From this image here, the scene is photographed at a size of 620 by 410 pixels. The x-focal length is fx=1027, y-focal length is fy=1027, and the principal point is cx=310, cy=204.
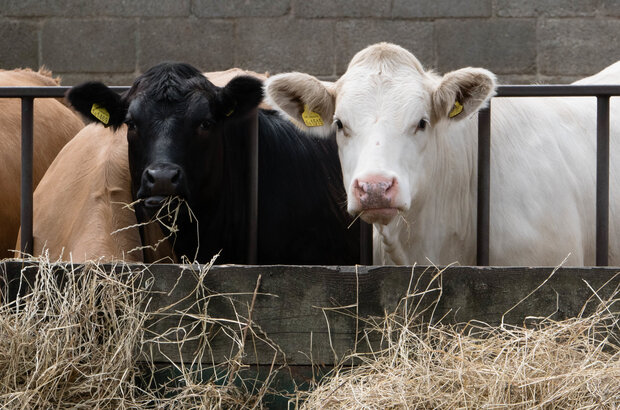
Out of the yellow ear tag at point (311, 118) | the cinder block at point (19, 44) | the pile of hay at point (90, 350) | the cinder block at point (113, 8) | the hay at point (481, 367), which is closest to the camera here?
the hay at point (481, 367)

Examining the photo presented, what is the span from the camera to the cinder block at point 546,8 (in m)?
7.09

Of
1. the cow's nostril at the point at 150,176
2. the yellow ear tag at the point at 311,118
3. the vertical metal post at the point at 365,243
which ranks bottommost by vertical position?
the vertical metal post at the point at 365,243

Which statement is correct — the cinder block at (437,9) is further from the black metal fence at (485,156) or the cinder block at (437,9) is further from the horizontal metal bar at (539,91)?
the horizontal metal bar at (539,91)

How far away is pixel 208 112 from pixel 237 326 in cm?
111

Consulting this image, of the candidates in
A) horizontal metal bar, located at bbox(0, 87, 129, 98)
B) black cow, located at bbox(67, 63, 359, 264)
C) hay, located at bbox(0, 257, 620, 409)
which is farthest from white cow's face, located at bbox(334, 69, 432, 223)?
horizontal metal bar, located at bbox(0, 87, 129, 98)

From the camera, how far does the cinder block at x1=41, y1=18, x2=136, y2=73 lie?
7.26 meters

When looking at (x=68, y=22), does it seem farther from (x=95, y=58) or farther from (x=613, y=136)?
(x=613, y=136)

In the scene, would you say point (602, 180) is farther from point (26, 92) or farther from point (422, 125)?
point (26, 92)

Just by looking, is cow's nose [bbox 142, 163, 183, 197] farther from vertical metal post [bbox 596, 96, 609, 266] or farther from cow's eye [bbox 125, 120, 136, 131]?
vertical metal post [bbox 596, 96, 609, 266]

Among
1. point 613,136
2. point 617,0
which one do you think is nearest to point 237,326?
point 613,136

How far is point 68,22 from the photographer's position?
23.9 feet

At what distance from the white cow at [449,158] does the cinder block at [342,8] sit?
9.82 ft

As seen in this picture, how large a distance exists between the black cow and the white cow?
0.33 meters

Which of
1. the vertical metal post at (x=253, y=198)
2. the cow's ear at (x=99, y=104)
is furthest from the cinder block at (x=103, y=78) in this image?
the vertical metal post at (x=253, y=198)
